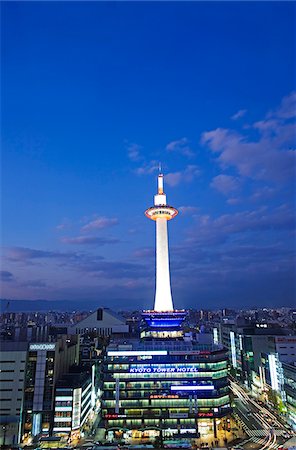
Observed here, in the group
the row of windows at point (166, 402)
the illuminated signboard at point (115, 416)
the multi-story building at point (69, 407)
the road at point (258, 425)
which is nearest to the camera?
the road at point (258, 425)

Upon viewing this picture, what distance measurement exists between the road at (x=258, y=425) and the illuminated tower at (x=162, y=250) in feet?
80.3

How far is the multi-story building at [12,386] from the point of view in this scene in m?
46.4

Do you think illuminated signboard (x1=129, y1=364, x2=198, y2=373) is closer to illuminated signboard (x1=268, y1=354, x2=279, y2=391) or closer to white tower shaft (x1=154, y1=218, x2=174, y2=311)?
illuminated signboard (x1=268, y1=354, x2=279, y2=391)

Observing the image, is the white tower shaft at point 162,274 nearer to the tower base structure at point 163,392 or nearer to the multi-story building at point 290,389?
the tower base structure at point 163,392

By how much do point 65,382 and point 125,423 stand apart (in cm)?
1044

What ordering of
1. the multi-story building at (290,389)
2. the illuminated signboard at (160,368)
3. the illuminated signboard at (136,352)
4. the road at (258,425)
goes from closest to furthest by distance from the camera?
the road at (258,425), the multi-story building at (290,389), the illuminated signboard at (160,368), the illuminated signboard at (136,352)

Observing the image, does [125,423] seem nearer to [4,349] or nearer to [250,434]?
[250,434]

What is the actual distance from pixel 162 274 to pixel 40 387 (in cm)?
3973

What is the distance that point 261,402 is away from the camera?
65812 mm

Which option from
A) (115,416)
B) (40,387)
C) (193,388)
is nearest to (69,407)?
(40,387)

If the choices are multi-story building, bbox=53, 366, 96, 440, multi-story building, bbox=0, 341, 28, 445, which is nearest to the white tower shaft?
multi-story building, bbox=53, 366, 96, 440

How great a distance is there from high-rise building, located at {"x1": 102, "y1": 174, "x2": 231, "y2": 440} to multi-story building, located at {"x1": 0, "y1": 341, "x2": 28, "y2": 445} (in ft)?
38.9

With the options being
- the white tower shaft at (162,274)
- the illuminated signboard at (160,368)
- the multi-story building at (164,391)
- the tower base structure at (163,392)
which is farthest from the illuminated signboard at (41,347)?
the white tower shaft at (162,274)

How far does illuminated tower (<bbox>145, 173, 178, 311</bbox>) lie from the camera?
264 feet
